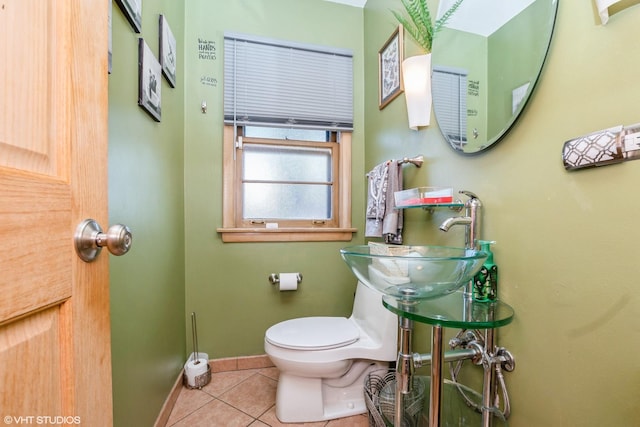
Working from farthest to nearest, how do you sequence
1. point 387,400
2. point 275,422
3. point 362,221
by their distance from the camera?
point 362,221 < point 275,422 < point 387,400

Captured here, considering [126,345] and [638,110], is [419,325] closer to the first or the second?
[638,110]

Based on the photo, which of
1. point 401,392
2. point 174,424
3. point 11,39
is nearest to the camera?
point 11,39

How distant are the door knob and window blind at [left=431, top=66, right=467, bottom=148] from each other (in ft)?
3.61

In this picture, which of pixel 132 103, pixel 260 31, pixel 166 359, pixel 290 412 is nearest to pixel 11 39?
pixel 132 103

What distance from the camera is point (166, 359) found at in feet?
4.39

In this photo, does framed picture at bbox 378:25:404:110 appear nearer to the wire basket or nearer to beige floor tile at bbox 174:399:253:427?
the wire basket

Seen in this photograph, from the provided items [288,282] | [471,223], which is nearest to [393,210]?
[471,223]

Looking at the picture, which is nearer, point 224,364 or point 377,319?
point 377,319

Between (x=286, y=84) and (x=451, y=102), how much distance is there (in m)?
1.16

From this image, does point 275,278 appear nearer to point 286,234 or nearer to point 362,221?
point 286,234

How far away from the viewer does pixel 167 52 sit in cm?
138

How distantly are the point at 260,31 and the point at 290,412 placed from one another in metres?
2.28

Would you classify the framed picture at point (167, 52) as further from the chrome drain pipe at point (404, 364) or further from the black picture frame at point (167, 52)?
the chrome drain pipe at point (404, 364)

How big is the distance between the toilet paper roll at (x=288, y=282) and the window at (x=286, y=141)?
25 centimetres
